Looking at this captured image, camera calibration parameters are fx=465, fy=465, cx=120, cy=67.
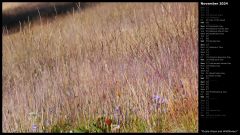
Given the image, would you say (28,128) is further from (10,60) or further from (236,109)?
(236,109)

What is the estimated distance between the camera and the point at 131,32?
4.73m

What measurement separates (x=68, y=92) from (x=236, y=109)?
4.97 feet

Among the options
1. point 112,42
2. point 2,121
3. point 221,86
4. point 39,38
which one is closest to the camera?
point 221,86

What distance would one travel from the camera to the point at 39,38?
490 cm

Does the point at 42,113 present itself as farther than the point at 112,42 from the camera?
No

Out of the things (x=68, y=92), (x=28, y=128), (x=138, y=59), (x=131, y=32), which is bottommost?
(x=28, y=128)

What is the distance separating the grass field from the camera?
3.95 m

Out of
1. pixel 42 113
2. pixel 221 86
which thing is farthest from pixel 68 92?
pixel 221 86

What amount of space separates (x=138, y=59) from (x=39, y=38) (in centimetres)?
120

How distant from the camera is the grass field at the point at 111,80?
3.95 m

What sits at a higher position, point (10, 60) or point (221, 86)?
point (10, 60)

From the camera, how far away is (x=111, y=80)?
4266mm

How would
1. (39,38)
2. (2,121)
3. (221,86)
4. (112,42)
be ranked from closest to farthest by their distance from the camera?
(221,86) → (2,121) → (112,42) → (39,38)

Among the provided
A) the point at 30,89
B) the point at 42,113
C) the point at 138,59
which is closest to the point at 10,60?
the point at 30,89
